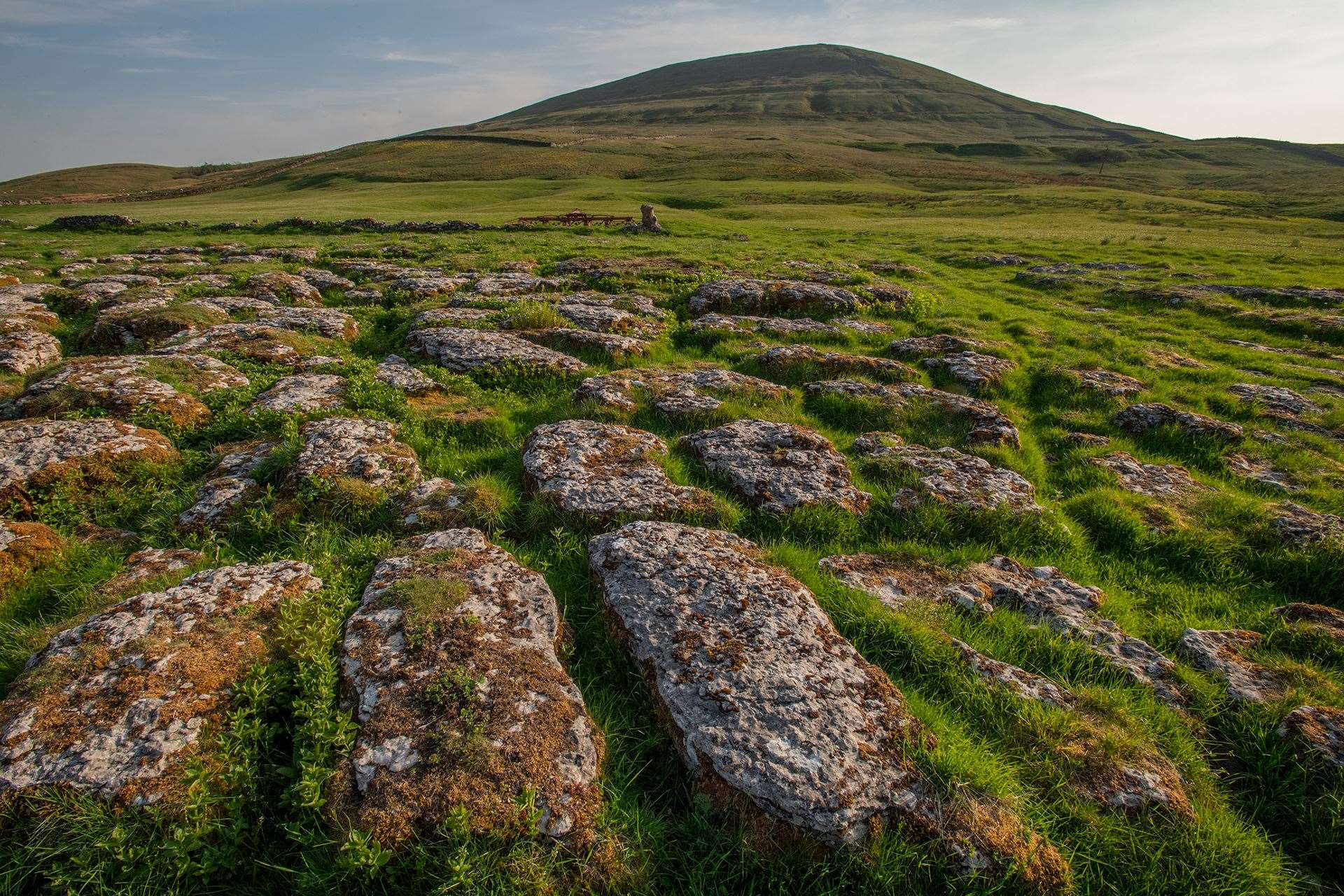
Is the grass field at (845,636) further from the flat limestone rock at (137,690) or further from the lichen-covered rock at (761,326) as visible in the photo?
the lichen-covered rock at (761,326)

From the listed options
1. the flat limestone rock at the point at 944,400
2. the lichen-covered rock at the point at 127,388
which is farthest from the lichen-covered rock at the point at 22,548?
the flat limestone rock at the point at 944,400

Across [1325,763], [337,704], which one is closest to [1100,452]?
→ [1325,763]

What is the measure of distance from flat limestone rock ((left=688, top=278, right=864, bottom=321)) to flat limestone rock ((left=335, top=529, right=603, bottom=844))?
10635mm

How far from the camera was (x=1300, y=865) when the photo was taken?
11.5 ft

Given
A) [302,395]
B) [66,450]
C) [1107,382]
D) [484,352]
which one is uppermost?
[484,352]

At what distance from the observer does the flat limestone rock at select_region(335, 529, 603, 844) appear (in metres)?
3.17

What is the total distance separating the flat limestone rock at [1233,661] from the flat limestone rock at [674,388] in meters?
5.68

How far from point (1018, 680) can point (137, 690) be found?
231 inches

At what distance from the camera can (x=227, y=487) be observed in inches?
241

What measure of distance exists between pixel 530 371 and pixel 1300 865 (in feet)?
31.3

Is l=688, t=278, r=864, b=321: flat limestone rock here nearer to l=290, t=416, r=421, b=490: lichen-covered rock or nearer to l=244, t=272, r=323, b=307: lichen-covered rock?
l=290, t=416, r=421, b=490: lichen-covered rock

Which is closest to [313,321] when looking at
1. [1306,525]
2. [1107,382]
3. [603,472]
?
[603,472]

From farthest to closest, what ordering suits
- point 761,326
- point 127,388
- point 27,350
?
point 761,326
point 27,350
point 127,388

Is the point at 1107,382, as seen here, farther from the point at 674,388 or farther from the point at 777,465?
the point at 674,388
